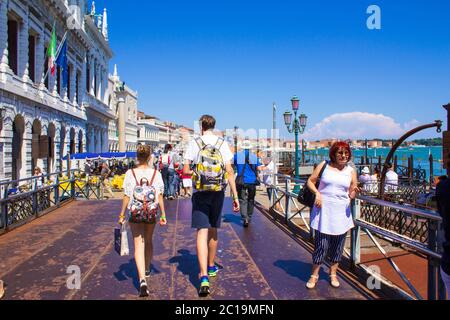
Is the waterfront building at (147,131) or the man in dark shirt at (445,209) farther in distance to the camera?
the waterfront building at (147,131)

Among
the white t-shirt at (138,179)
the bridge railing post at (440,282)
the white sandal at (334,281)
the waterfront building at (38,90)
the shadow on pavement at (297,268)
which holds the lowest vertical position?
the shadow on pavement at (297,268)

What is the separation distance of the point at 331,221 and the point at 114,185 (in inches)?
638

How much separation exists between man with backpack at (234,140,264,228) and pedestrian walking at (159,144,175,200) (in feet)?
13.2

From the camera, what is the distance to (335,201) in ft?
13.1

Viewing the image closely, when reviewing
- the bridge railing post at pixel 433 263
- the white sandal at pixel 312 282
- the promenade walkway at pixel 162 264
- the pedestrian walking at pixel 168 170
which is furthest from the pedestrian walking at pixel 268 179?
the bridge railing post at pixel 433 263

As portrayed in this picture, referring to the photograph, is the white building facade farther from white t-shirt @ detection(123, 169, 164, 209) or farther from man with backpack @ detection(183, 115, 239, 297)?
man with backpack @ detection(183, 115, 239, 297)

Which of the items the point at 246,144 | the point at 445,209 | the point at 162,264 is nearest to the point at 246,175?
the point at 246,144

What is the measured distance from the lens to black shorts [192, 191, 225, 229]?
3.93 m

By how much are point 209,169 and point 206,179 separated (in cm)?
11

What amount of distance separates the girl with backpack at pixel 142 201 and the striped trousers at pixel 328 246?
5.79ft

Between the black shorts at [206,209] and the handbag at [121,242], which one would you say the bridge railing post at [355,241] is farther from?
the handbag at [121,242]

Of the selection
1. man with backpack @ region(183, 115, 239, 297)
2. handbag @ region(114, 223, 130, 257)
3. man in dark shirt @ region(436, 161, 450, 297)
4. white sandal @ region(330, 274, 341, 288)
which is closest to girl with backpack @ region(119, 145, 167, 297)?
handbag @ region(114, 223, 130, 257)

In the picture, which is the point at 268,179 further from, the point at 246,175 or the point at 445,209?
the point at 445,209

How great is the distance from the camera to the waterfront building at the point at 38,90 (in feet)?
52.4
